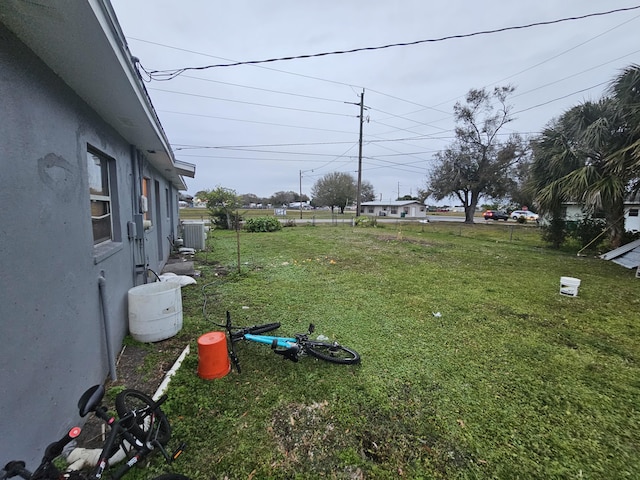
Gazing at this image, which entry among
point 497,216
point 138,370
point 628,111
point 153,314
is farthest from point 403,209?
point 138,370

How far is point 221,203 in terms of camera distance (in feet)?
59.1

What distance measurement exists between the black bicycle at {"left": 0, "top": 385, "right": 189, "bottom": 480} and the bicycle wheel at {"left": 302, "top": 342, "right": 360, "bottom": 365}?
54.4 inches

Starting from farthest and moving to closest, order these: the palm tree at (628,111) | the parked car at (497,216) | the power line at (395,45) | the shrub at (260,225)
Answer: the parked car at (497,216), the shrub at (260,225), the palm tree at (628,111), the power line at (395,45)

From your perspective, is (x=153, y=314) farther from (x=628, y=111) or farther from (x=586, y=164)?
(x=586, y=164)

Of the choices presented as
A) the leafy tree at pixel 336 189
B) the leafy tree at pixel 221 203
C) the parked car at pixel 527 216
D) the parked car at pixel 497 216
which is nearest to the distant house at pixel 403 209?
→ the leafy tree at pixel 336 189

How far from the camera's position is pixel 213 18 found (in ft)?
19.3

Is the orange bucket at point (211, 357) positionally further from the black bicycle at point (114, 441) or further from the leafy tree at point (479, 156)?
the leafy tree at point (479, 156)

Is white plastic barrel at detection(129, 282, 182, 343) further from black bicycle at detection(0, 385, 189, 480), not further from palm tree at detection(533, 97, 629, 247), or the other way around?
palm tree at detection(533, 97, 629, 247)

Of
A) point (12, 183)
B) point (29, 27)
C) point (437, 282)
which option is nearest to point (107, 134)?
point (29, 27)

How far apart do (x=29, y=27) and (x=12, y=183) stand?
825 mm

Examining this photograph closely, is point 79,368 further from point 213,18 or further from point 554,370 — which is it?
point 213,18

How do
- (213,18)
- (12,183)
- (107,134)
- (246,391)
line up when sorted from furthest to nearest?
(213,18)
(107,134)
(246,391)
(12,183)

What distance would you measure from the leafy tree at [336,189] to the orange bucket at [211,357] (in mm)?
43666

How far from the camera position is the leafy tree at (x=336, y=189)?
46.1 meters
